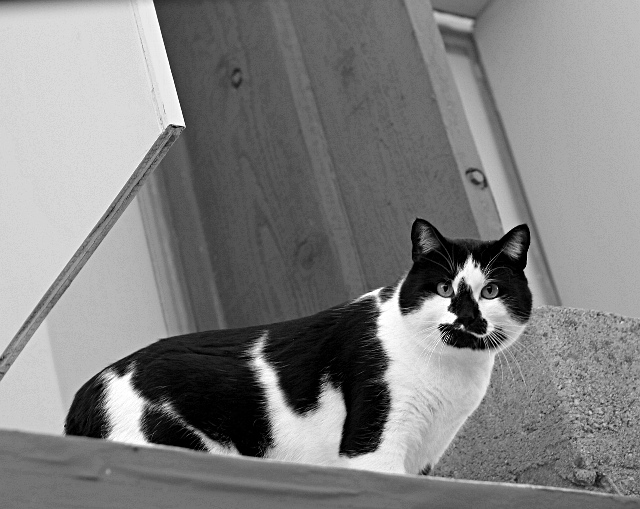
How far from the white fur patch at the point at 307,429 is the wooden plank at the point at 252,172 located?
97 centimetres

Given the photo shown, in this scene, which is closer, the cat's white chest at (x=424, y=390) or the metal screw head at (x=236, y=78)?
the cat's white chest at (x=424, y=390)

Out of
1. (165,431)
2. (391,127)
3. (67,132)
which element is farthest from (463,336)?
(391,127)

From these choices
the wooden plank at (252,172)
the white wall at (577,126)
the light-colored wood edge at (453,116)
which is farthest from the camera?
the white wall at (577,126)

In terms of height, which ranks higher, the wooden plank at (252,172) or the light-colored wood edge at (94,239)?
the wooden plank at (252,172)

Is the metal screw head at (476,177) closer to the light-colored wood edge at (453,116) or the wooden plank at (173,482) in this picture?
the light-colored wood edge at (453,116)

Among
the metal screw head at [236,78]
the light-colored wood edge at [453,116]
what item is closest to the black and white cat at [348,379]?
the light-colored wood edge at [453,116]

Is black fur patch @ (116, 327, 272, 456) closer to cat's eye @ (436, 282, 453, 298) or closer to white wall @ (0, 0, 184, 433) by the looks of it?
white wall @ (0, 0, 184, 433)

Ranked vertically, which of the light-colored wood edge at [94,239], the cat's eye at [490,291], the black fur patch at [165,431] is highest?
the light-colored wood edge at [94,239]

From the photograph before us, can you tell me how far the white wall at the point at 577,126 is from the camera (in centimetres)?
320

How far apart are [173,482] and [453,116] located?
1.71 m

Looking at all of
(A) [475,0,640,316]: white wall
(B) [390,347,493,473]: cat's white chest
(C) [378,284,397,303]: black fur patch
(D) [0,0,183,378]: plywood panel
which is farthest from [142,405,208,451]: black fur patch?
(A) [475,0,640,316]: white wall

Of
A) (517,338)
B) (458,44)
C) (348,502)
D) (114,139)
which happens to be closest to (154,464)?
(348,502)

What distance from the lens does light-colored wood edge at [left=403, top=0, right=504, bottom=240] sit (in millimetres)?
2383

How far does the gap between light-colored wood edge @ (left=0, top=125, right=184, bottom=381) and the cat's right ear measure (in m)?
0.57
